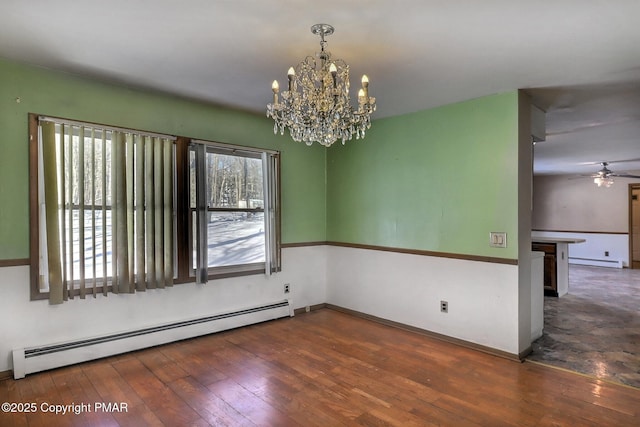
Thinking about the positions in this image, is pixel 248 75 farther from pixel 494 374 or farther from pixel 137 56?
pixel 494 374

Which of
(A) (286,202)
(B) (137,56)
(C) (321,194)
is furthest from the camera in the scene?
(C) (321,194)

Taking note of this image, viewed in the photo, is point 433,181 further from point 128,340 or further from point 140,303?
point 128,340

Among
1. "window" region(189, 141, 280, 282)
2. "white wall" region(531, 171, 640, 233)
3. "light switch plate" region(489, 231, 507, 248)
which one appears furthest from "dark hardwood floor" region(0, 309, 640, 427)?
"white wall" region(531, 171, 640, 233)

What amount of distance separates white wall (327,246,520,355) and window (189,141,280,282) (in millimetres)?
1017

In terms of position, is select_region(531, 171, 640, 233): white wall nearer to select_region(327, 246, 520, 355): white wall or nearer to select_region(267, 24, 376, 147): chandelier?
select_region(327, 246, 520, 355): white wall

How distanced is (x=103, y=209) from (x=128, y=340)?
121 centimetres

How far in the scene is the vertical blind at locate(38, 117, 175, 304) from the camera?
9.30 ft

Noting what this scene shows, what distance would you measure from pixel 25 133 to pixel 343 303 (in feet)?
12.3

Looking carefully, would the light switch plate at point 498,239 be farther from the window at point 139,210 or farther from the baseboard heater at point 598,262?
the baseboard heater at point 598,262

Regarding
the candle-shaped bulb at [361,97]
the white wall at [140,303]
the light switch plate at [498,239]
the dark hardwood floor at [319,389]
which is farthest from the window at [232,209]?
the light switch plate at [498,239]

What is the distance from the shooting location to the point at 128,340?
3.23 metres

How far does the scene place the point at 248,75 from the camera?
2934 mm

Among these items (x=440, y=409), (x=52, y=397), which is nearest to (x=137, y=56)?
(x=52, y=397)

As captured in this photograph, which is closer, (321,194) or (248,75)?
(248,75)
